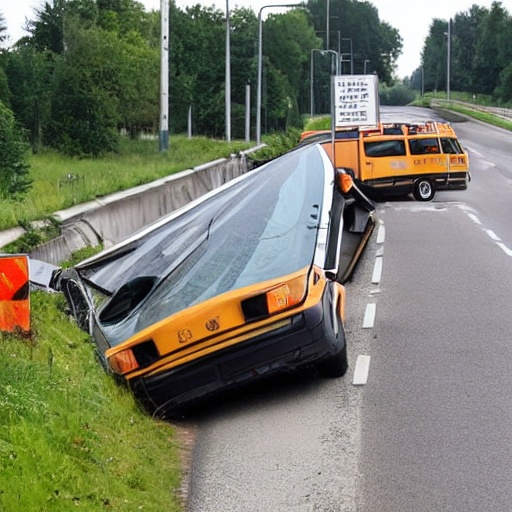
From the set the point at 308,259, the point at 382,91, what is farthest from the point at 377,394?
the point at 382,91

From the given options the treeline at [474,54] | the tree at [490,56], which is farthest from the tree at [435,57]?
the tree at [490,56]

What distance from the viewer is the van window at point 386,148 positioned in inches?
1109

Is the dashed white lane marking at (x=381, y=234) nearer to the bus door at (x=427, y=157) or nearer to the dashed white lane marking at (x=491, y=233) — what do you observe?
the dashed white lane marking at (x=491, y=233)

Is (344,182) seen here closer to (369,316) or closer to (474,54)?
(369,316)

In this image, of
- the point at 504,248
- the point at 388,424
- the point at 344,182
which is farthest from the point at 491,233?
the point at 388,424

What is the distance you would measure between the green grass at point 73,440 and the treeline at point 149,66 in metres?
25.4

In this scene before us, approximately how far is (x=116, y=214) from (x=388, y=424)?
826 centimetres

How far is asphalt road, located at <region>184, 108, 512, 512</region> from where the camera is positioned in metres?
5.88

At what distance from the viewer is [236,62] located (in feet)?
273

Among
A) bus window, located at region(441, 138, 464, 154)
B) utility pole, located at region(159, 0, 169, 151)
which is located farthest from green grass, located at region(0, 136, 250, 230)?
bus window, located at region(441, 138, 464, 154)

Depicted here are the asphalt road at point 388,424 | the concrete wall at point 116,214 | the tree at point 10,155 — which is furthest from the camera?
the tree at point 10,155

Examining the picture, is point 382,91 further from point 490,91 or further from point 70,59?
point 70,59

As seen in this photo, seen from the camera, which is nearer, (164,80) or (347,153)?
(164,80)

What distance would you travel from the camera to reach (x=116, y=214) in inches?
577
